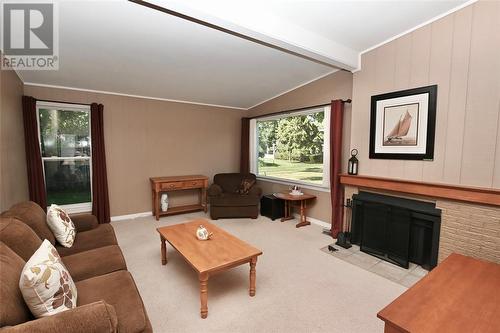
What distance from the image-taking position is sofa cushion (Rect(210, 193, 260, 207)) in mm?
4367

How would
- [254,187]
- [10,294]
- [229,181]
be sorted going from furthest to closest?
[229,181] → [254,187] → [10,294]

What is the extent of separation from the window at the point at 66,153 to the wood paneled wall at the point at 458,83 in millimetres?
4672

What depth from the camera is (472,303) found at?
1333 millimetres

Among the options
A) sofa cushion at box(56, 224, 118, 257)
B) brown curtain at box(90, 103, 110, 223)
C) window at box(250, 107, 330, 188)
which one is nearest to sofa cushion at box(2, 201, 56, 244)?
sofa cushion at box(56, 224, 118, 257)

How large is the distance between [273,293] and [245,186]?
9.06 feet

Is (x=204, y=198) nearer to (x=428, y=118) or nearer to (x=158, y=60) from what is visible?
(x=158, y=60)

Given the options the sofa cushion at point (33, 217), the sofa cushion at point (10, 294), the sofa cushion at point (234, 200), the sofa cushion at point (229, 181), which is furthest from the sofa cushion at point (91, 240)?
the sofa cushion at point (229, 181)

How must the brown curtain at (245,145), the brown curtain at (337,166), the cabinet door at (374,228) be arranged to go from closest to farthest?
the cabinet door at (374,228), the brown curtain at (337,166), the brown curtain at (245,145)

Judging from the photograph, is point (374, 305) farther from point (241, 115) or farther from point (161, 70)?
point (241, 115)

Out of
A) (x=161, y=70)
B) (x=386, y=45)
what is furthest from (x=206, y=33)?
(x=386, y=45)

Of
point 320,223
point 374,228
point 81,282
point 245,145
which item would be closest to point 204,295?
point 81,282

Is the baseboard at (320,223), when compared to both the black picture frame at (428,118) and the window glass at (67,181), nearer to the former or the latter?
the black picture frame at (428,118)

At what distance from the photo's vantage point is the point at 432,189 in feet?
8.35

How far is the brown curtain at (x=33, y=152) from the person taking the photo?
3.39 meters
